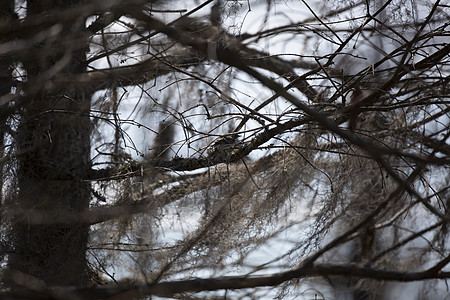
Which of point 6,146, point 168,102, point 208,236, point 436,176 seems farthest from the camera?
point 436,176

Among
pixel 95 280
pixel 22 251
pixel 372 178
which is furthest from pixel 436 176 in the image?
pixel 22 251

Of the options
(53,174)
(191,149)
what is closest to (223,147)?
(191,149)

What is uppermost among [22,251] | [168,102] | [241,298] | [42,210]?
[168,102]

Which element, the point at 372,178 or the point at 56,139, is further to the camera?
the point at 372,178

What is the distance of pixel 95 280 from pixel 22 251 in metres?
0.40

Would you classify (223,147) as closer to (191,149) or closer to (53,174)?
(191,149)

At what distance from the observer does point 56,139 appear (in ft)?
10.2

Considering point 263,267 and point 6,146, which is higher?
point 6,146

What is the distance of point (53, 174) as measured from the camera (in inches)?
118

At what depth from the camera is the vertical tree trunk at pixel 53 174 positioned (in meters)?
2.71

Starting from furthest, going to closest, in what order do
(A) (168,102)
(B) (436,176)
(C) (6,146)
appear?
1. (B) (436,176)
2. (A) (168,102)
3. (C) (6,146)

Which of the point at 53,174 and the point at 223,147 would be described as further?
the point at 53,174

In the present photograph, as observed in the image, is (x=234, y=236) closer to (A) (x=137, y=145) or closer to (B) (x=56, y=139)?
(A) (x=137, y=145)

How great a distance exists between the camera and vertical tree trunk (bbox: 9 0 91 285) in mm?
2707
